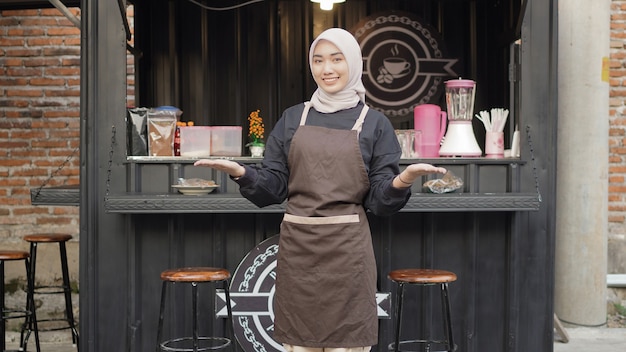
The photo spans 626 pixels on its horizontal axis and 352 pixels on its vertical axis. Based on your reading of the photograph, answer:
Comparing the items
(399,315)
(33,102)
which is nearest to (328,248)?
(399,315)

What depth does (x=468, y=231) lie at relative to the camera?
15.3ft

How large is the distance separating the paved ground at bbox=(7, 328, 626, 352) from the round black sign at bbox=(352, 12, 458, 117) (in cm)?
212

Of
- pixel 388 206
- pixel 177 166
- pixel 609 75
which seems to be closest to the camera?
pixel 388 206

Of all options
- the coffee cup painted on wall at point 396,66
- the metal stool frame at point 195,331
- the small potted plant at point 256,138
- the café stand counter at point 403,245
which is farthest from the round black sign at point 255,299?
the coffee cup painted on wall at point 396,66

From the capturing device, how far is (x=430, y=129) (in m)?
4.89

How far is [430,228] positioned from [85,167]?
6.51ft

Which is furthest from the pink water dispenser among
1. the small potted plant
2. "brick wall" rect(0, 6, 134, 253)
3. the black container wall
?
"brick wall" rect(0, 6, 134, 253)

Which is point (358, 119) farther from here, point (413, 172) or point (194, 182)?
point (194, 182)

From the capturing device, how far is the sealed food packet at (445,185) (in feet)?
14.8

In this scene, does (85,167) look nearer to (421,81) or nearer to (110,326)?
(110,326)

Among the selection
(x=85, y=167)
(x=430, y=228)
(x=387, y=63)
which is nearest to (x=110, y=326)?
(x=85, y=167)

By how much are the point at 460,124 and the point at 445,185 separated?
0.50 m

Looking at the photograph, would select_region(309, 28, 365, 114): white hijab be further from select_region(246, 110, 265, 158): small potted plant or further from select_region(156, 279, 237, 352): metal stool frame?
select_region(246, 110, 265, 158): small potted plant

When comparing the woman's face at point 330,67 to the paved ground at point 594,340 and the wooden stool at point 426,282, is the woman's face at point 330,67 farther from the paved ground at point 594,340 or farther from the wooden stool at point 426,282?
the paved ground at point 594,340
